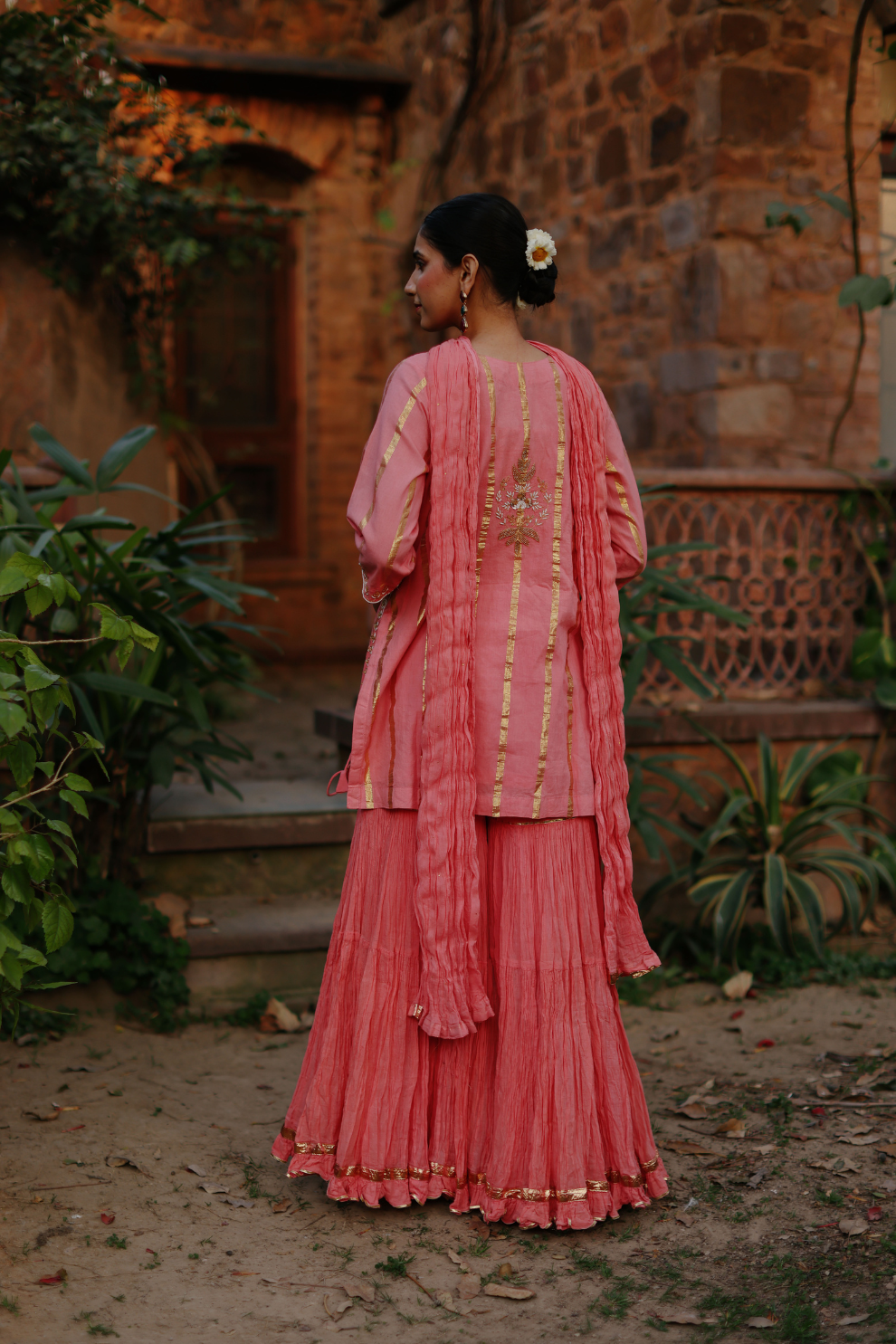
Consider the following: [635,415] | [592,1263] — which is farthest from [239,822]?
[635,415]

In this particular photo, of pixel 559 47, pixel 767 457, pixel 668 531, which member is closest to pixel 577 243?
pixel 559 47

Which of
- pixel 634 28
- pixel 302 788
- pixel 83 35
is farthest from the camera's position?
pixel 634 28

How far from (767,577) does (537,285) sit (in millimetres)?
2717

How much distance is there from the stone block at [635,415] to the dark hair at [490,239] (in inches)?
141

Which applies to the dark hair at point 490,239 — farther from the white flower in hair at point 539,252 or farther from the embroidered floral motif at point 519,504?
the embroidered floral motif at point 519,504

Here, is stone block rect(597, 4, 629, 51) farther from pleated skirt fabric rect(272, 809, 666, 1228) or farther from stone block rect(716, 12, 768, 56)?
pleated skirt fabric rect(272, 809, 666, 1228)

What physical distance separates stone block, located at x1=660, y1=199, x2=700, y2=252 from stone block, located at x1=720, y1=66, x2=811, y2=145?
33cm

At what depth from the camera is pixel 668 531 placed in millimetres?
5082

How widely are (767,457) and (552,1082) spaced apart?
12.5ft

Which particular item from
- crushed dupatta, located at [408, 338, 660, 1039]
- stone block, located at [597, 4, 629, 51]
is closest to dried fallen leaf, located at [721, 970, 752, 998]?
crushed dupatta, located at [408, 338, 660, 1039]

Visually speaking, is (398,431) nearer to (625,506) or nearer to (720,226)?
(625,506)

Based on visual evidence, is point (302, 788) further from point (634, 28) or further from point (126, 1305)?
point (634, 28)

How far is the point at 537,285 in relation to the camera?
2.67 meters

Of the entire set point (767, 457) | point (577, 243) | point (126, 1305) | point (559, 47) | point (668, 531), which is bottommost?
point (126, 1305)
